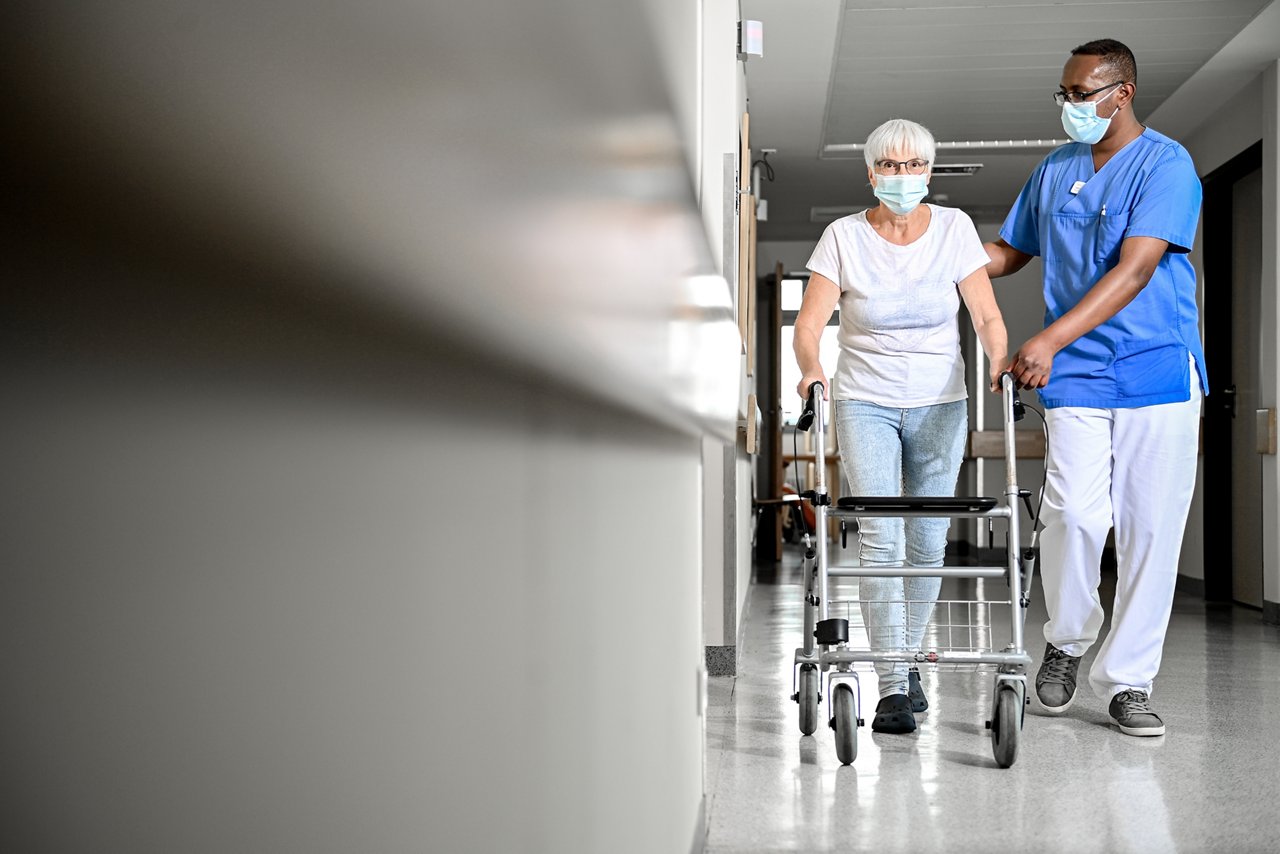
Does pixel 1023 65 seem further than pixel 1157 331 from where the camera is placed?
Yes

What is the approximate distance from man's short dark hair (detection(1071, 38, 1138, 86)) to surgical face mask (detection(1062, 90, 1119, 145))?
65 mm

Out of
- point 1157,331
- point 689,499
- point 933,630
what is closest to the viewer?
point 689,499

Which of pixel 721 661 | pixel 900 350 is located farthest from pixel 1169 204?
pixel 721 661

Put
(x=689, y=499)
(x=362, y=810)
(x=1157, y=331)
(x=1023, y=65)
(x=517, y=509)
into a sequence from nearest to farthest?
1. (x=362, y=810)
2. (x=517, y=509)
3. (x=689, y=499)
4. (x=1157, y=331)
5. (x=1023, y=65)

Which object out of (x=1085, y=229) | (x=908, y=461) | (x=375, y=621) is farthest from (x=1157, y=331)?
(x=375, y=621)

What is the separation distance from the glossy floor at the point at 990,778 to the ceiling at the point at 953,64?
3075 millimetres

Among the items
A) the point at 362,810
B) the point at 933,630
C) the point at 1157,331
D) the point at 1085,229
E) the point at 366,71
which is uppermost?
the point at 1085,229

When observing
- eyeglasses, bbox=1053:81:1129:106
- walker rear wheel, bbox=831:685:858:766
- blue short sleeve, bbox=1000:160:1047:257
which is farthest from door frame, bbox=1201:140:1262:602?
walker rear wheel, bbox=831:685:858:766

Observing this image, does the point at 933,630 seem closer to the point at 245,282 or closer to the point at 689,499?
the point at 689,499

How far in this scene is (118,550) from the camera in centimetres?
12

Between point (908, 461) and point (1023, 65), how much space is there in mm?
3841

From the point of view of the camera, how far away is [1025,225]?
3.21 m

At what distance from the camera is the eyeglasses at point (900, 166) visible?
9.29ft

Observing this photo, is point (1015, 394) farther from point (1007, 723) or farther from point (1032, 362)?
point (1007, 723)
